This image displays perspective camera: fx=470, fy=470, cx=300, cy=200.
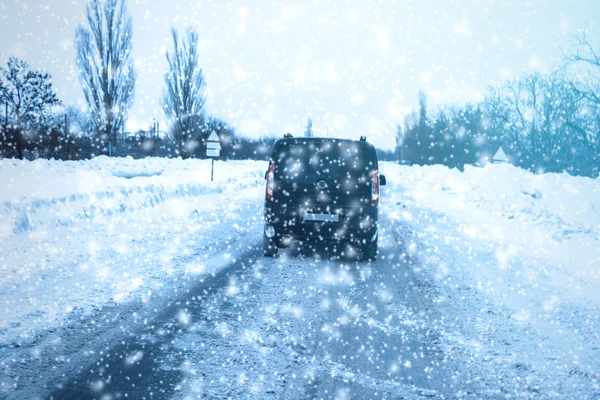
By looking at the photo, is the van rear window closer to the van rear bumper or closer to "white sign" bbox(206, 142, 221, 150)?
the van rear bumper

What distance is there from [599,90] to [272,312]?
1248 inches

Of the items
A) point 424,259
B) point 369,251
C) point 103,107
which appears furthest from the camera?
point 103,107

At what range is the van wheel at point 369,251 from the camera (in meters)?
7.74

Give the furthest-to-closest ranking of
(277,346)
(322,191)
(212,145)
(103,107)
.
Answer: (103,107) → (212,145) → (322,191) → (277,346)

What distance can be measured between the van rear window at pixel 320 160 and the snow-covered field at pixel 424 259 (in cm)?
162

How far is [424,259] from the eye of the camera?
7.96 metres

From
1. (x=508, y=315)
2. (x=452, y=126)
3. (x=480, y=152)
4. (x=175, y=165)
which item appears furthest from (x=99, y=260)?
(x=452, y=126)

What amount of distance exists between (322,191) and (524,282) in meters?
3.19

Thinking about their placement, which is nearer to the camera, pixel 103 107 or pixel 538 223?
pixel 538 223

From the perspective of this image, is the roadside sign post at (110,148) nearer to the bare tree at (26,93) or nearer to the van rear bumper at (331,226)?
the bare tree at (26,93)

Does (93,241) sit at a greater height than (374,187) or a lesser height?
lesser

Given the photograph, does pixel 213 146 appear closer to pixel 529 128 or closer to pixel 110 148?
pixel 110 148

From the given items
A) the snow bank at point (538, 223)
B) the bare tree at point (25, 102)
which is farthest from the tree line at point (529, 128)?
the bare tree at point (25, 102)

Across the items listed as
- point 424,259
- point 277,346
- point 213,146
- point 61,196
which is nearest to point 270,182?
point 424,259
